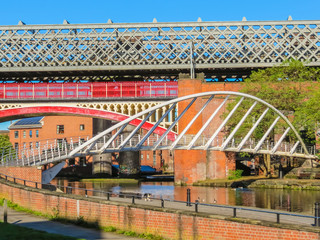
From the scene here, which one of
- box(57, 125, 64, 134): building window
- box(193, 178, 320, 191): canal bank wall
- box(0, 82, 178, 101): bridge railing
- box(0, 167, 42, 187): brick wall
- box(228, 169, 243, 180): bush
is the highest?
box(0, 82, 178, 101): bridge railing

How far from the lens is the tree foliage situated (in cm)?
5584

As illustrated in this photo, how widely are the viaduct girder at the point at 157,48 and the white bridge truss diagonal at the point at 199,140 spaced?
10634 mm

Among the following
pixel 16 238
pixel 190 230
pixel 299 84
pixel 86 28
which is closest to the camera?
pixel 16 238

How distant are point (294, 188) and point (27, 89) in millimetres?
35637

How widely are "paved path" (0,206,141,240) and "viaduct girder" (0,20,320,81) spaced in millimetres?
43649

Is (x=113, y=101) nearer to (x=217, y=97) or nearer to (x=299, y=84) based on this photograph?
(x=217, y=97)

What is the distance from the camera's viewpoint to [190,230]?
2577 cm

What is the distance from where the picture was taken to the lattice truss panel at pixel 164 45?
244ft

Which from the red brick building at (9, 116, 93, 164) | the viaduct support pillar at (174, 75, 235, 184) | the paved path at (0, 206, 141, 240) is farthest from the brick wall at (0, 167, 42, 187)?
the red brick building at (9, 116, 93, 164)

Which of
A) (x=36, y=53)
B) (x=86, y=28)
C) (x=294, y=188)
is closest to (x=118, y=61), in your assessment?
(x=86, y=28)

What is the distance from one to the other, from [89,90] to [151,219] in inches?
1795

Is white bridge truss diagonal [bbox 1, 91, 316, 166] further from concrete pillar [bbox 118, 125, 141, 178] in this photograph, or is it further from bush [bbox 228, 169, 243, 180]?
concrete pillar [bbox 118, 125, 141, 178]

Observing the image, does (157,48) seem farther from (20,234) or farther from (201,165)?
(20,234)

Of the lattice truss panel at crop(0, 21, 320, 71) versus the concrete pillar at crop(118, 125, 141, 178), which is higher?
the lattice truss panel at crop(0, 21, 320, 71)
